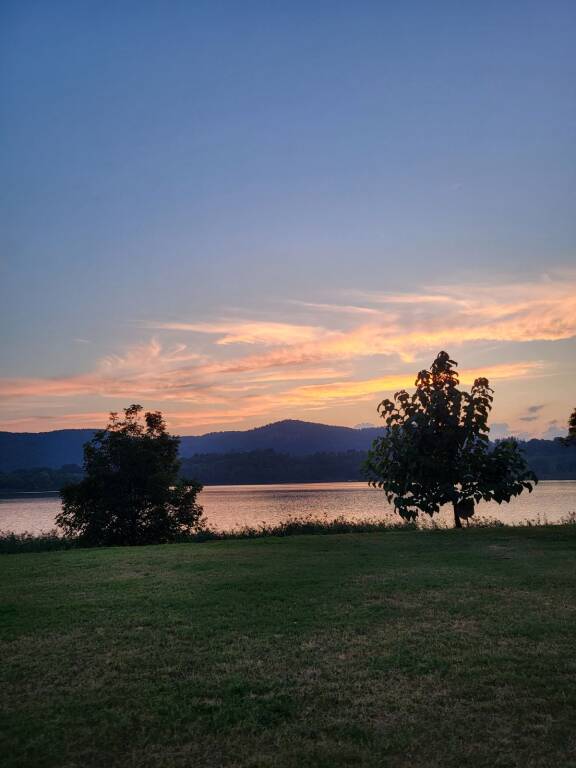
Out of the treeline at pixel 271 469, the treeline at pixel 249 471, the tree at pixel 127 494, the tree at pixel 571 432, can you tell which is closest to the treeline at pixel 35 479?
the treeline at pixel 249 471

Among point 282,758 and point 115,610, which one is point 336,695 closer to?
point 282,758

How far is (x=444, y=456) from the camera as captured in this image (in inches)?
970

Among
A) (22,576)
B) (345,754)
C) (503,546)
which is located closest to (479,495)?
(503,546)

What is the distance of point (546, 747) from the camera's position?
4.88 meters

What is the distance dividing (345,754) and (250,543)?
A: 1616 cm

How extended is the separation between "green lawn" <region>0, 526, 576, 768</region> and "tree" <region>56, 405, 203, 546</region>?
1699 cm

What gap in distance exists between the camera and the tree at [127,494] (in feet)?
98.7

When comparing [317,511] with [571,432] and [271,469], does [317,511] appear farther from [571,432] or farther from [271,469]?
[271,469]

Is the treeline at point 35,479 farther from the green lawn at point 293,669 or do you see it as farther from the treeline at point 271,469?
the green lawn at point 293,669

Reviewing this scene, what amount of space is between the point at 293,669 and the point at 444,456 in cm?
1892

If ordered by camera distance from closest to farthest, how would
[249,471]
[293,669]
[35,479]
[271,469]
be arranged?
[293,669] → [35,479] → [249,471] → [271,469]

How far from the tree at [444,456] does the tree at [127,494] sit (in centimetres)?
1129

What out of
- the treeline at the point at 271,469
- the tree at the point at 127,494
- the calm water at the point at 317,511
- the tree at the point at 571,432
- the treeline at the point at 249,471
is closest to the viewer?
the tree at the point at 571,432

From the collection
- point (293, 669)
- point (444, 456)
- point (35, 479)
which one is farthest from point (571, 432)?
point (35, 479)
